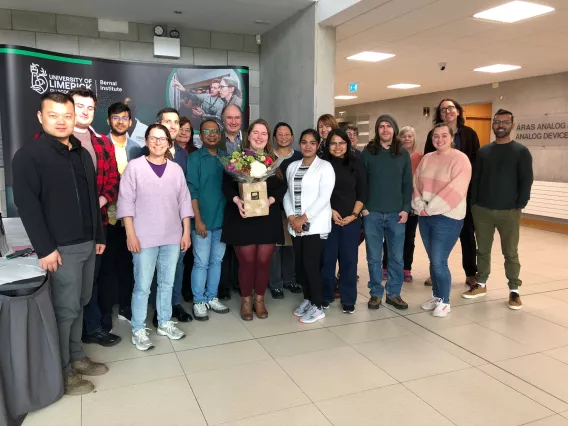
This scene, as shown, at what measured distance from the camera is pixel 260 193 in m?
3.28

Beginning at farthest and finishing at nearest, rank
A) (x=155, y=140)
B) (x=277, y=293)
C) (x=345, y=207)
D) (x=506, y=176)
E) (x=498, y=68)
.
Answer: (x=498, y=68)
(x=277, y=293)
(x=506, y=176)
(x=345, y=207)
(x=155, y=140)

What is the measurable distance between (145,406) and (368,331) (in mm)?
1750

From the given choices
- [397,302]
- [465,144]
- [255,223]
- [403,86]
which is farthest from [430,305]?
[403,86]

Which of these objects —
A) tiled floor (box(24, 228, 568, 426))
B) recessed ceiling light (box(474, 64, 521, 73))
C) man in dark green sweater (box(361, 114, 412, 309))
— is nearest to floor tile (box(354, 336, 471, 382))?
tiled floor (box(24, 228, 568, 426))

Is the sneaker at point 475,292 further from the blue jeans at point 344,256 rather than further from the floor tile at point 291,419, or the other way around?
the floor tile at point 291,419

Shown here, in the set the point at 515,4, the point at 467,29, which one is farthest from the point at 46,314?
the point at 467,29

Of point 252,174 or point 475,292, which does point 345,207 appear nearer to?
point 252,174

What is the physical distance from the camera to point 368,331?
3432 millimetres

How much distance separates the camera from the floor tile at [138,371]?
262 cm

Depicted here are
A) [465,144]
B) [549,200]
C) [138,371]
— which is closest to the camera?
[138,371]

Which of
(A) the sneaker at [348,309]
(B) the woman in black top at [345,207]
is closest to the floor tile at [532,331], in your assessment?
(A) the sneaker at [348,309]

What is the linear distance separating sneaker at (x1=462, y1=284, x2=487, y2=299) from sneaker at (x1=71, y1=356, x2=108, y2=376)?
3.23 meters

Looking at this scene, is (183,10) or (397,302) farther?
(183,10)

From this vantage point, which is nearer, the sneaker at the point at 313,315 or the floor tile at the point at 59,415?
the floor tile at the point at 59,415
